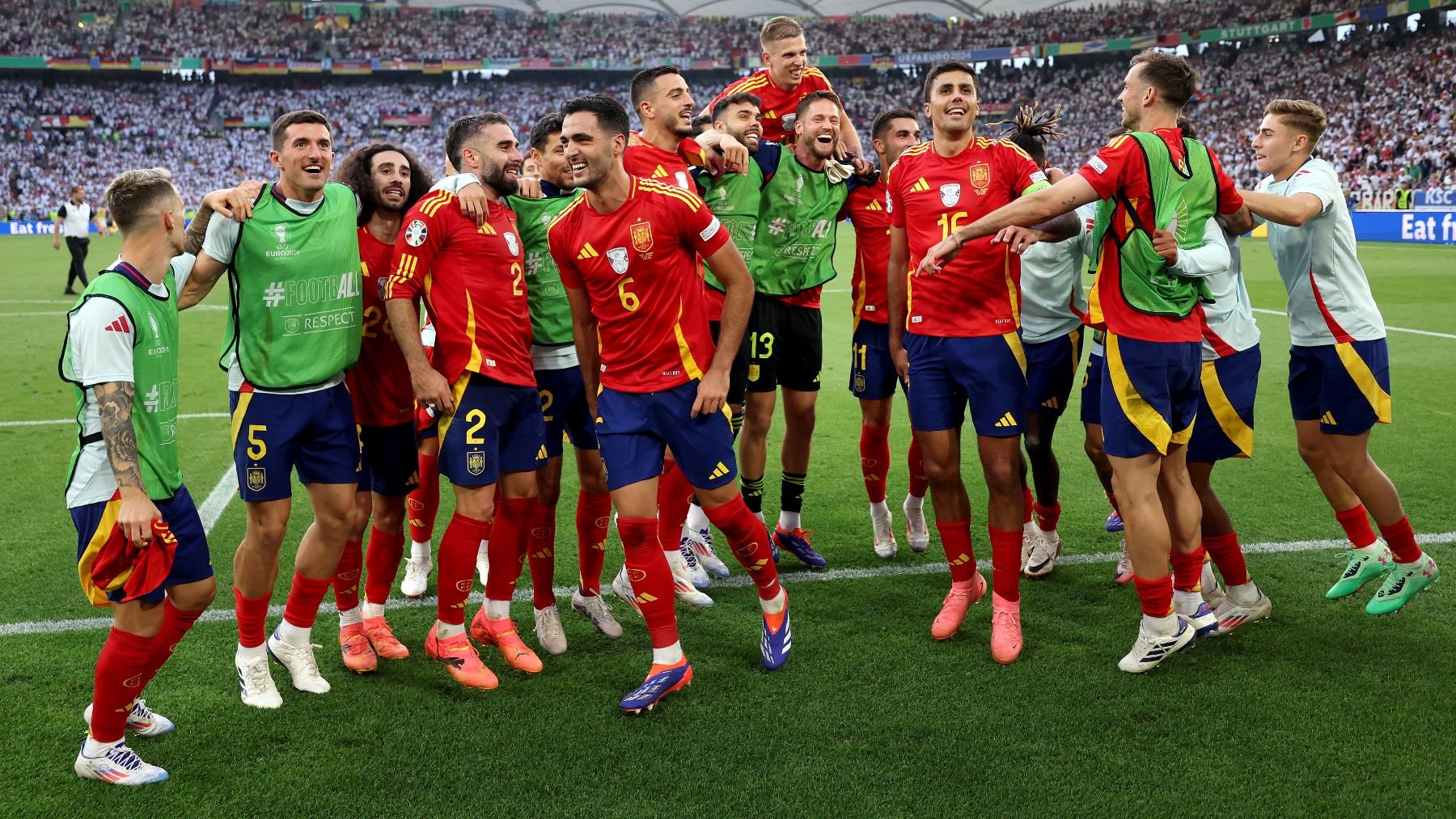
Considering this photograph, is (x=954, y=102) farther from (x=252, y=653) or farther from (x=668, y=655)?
(x=252, y=653)

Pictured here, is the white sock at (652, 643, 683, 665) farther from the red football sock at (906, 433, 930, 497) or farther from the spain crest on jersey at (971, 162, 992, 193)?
the spain crest on jersey at (971, 162, 992, 193)

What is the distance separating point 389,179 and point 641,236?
124cm

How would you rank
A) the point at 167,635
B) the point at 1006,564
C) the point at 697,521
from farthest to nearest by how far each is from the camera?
1. the point at 697,521
2. the point at 1006,564
3. the point at 167,635

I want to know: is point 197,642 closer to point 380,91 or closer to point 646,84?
point 646,84

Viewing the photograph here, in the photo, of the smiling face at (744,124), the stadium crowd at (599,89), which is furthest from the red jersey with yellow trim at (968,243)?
the stadium crowd at (599,89)

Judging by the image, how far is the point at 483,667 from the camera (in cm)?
435

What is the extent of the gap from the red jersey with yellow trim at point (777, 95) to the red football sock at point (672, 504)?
217 cm

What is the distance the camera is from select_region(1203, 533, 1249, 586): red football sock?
4789 mm

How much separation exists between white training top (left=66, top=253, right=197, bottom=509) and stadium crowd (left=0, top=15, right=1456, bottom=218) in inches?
1475

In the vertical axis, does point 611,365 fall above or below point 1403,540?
above

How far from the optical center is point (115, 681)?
353 cm

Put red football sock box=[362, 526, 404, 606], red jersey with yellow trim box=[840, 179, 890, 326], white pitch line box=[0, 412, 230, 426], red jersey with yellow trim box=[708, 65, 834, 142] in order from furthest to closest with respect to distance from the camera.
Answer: white pitch line box=[0, 412, 230, 426], red jersey with yellow trim box=[708, 65, 834, 142], red jersey with yellow trim box=[840, 179, 890, 326], red football sock box=[362, 526, 404, 606]

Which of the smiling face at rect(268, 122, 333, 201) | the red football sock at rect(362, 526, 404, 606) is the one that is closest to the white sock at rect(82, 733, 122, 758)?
the red football sock at rect(362, 526, 404, 606)

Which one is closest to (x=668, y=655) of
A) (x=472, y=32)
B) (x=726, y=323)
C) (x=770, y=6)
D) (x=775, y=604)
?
(x=775, y=604)
